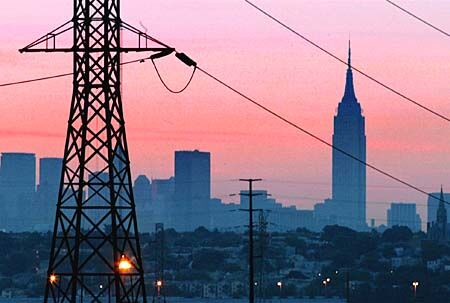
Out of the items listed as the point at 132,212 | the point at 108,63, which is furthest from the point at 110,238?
the point at 108,63

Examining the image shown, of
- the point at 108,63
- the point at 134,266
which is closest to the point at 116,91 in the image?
the point at 108,63

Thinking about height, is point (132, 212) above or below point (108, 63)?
below

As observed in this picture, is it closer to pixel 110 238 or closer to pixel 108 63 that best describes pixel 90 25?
pixel 108 63

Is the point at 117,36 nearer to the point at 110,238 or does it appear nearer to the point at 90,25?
the point at 90,25

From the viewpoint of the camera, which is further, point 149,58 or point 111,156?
point 149,58

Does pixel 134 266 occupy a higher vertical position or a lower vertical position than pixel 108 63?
lower

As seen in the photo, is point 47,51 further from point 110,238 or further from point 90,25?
point 110,238

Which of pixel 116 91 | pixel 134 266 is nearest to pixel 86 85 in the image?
pixel 116 91
